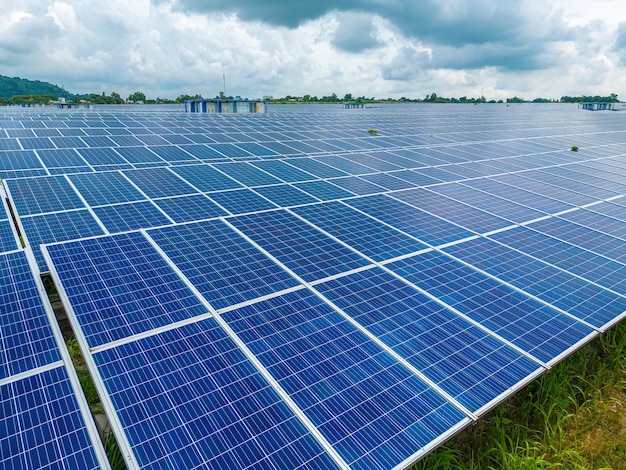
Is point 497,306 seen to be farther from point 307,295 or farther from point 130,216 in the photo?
point 130,216

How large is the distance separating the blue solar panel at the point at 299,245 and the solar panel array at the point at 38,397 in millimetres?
4811

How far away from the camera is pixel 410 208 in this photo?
14.0 metres

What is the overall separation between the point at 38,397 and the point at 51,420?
0.50 meters

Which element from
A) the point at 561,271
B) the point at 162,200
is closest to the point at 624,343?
the point at 561,271

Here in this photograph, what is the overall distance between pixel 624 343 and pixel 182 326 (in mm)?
11544

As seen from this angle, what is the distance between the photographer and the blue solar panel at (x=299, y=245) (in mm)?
9602

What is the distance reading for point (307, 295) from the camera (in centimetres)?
855

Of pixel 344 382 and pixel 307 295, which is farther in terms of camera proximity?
pixel 307 295

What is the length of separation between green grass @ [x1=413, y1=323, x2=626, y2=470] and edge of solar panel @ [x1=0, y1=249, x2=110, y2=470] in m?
5.35

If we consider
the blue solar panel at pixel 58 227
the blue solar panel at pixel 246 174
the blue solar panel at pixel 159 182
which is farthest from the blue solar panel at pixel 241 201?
the blue solar panel at pixel 58 227

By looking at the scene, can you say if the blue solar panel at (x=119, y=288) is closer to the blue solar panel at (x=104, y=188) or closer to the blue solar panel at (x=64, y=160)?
the blue solar panel at (x=104, y=188)

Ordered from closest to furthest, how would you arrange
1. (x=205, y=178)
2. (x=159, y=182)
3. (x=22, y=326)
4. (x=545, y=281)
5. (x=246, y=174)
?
(x=22, y=326) < (x=545, y=281) < (x=159, y=182) < (x=205, y=178) < (x=246, y=174)

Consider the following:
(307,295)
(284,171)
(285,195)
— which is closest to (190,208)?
(285,195)

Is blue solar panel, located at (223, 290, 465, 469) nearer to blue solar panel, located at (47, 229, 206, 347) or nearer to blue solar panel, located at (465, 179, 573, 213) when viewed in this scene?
blue solar panel, located at (47, 229, 206, 347)
